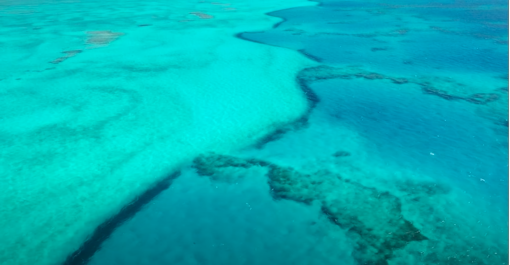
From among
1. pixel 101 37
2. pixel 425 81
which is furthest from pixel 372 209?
pixel 101 37

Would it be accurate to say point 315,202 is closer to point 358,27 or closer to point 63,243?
point 63,243

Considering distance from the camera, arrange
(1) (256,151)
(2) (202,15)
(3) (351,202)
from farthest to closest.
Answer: (2) (202,15) < (1) (256,151) < (3) (351,202)

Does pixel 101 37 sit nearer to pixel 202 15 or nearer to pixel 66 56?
pixel 66 56

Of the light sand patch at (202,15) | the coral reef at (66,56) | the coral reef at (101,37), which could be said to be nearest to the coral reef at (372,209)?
the coral reef at (66,56)

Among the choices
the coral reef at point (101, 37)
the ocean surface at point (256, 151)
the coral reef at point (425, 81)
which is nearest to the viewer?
the ocean surface at point (256, 151)

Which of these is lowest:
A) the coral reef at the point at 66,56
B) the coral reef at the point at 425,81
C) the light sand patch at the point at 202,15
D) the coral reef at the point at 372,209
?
the coral reef at the point at 372,209

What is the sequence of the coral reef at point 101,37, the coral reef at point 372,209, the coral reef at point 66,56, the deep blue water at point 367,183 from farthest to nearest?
the coral reef at point 101,37, the coral reef at point 66,56, the deep blue water at point 367,183, the coral reef at point 372,209

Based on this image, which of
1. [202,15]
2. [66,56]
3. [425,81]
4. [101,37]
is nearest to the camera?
[425,81]

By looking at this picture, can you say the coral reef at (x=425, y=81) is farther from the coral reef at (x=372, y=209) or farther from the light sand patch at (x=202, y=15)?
the light sand patch at (x=202, y=15)

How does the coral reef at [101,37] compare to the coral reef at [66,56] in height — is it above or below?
above
